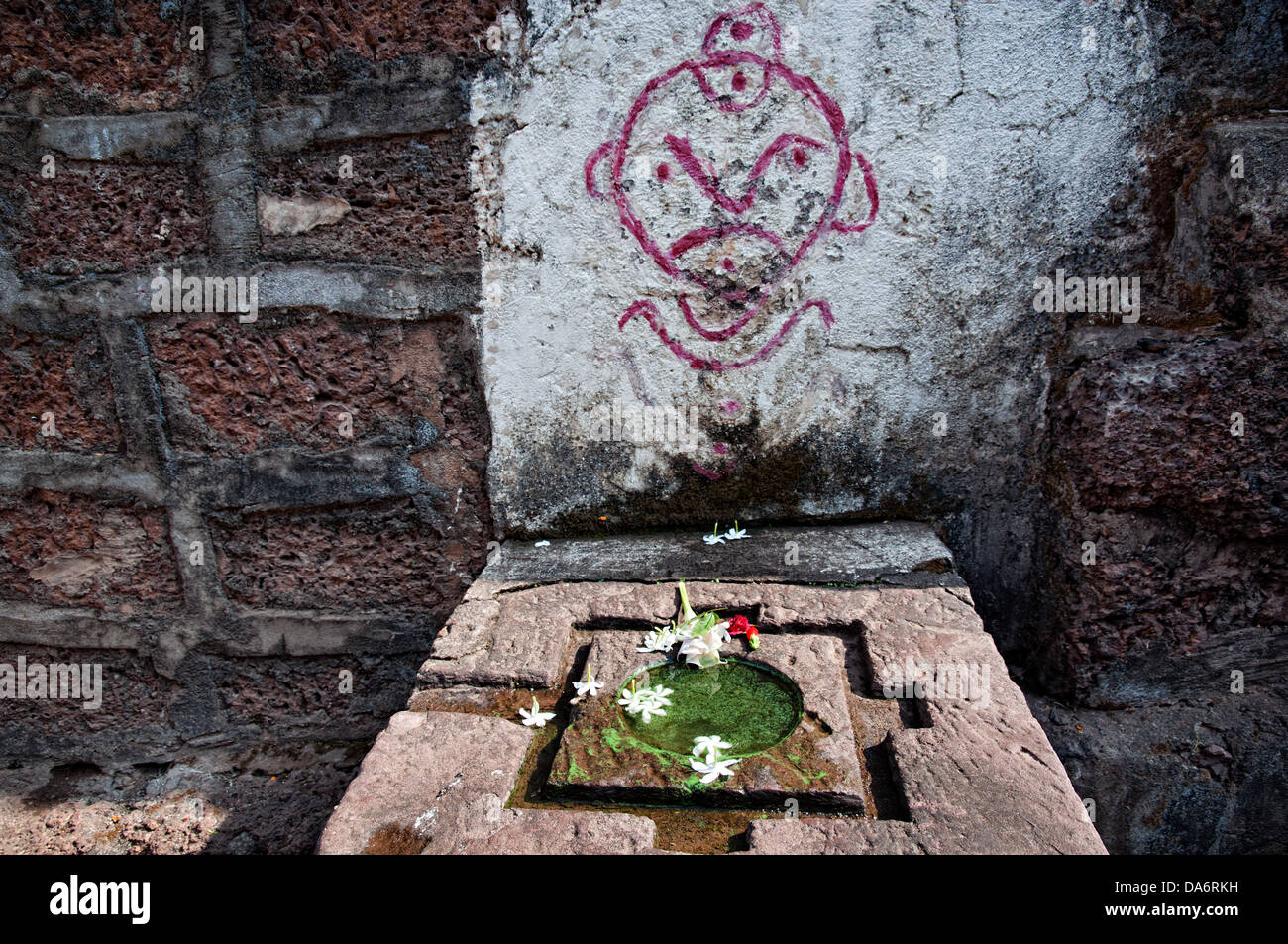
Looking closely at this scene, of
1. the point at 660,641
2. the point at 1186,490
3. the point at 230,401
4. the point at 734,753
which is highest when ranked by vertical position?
the point at 230,401

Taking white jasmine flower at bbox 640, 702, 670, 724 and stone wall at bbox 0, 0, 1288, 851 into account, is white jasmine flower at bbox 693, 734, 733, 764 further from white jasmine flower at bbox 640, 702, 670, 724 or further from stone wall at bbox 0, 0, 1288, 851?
stone wall at bbox 0, 0, 1288, 851

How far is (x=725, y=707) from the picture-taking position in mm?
1598

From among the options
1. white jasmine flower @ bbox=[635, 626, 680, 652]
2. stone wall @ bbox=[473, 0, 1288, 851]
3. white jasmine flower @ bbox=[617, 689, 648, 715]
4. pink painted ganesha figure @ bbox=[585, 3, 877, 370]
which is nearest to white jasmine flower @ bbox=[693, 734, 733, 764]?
white jasmine flower @ bbox=[617, 689, 648, 715]

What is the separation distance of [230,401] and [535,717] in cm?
119

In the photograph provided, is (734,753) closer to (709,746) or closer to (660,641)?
(709,746)

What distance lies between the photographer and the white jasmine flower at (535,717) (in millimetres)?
1552

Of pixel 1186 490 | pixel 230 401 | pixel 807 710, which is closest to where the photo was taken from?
pixel 807 710

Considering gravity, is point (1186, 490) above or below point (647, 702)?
above

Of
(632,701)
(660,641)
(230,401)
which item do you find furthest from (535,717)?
(230,401)

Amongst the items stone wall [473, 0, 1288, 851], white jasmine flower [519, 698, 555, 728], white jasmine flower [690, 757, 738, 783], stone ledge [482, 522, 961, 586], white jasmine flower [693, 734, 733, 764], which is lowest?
white jasmine flower [690, 757, 738, 783]

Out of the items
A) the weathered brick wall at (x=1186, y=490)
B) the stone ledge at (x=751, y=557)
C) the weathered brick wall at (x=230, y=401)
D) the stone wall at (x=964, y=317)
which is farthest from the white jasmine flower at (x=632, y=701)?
the weathered brick wall at (x=1186, y=490)

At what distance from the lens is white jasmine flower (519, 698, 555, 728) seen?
1.55 m

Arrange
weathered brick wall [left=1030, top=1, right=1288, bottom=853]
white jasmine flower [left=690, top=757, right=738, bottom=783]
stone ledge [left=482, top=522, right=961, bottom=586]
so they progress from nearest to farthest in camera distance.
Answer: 1. white jasmine flower [left=690, top=757, right=738, bottom=783]
2. weathered brick wall [left=1030, top=1, right=1288, bottom=853]
3. stone ledge [left=482, top=522, right=961, bottom=586]

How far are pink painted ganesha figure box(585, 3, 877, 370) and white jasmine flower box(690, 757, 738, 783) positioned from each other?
987mm
